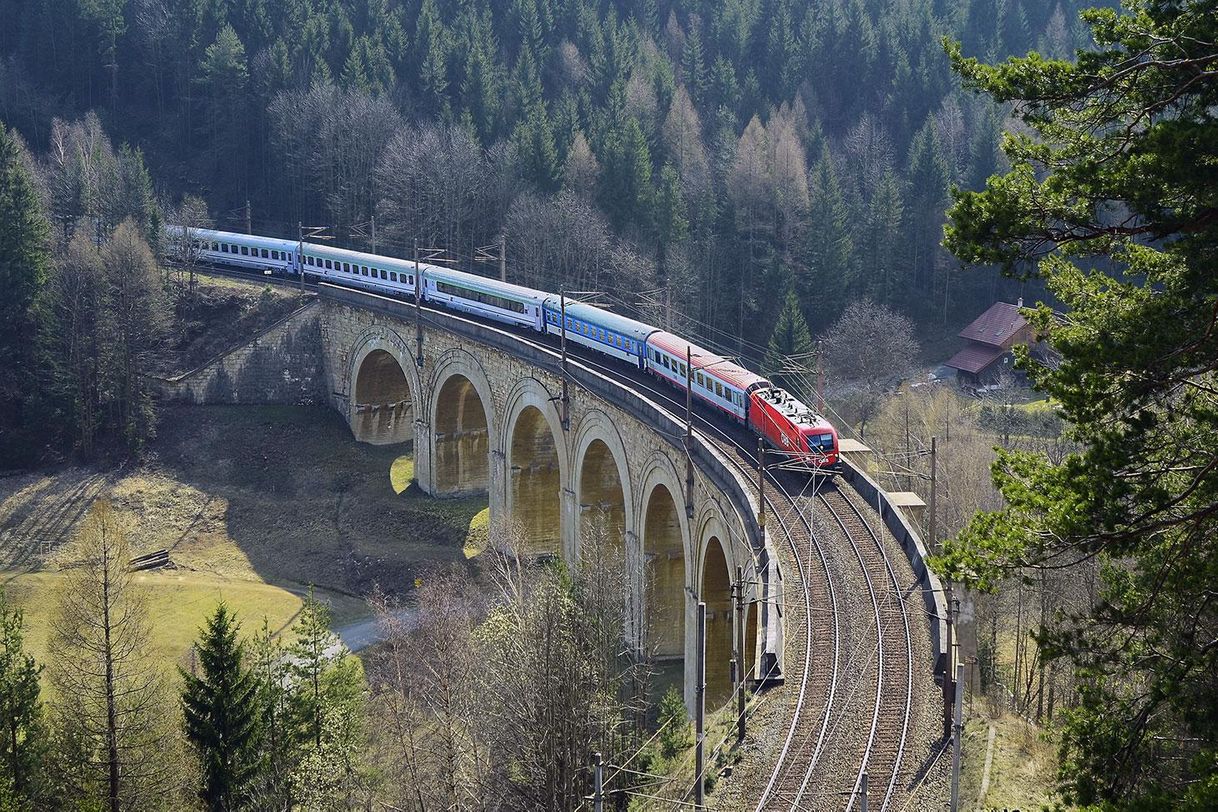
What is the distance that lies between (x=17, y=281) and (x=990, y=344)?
47.3 m

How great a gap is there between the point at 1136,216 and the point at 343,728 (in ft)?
71.1

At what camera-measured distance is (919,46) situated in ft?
311

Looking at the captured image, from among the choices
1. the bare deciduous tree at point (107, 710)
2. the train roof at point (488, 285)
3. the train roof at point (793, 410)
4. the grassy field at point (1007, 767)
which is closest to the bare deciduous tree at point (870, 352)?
the train roof at point (488, 285)

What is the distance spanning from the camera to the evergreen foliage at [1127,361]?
12180 mm

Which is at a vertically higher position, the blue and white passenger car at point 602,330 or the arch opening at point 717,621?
the blue and white passenger car at point 602,330

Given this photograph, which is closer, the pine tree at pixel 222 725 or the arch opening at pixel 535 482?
the pine tree at pixel 222 725

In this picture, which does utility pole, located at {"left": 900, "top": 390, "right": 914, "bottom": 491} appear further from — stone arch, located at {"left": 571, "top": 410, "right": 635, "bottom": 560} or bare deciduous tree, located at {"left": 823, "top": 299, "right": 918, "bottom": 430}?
stone arch, located at {"left": 571, "top": 410, "right": 635, "bottom": 560}

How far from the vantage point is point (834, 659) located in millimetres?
25391

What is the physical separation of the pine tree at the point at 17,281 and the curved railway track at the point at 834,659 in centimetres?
3816

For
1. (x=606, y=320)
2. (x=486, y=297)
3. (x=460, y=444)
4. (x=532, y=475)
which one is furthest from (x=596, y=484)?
(x=486, y=297)

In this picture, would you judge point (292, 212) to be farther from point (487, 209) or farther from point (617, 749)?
point (617, 749)

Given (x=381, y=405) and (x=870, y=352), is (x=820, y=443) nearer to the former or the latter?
(x=870, y=352)

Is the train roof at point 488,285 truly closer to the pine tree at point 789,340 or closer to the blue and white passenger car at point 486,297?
the blue and white passenger car at point 486,297

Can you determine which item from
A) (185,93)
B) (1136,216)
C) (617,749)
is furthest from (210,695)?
(185,93)
